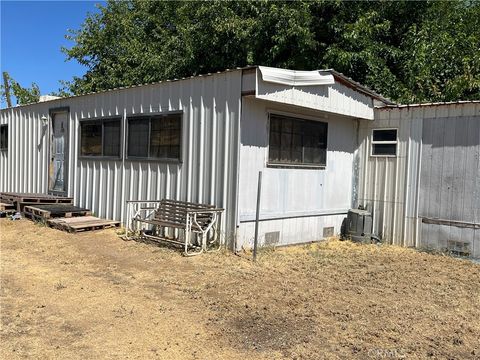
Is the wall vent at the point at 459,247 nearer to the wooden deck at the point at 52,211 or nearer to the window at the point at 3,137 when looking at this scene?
the wooden deck at the point at 52,211

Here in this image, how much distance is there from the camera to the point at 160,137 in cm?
846

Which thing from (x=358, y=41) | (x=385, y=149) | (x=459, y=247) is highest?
(x=358, y=41)

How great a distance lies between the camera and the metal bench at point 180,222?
277 inches

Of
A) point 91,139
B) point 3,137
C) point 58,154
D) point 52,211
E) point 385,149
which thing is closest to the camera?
point 385,149

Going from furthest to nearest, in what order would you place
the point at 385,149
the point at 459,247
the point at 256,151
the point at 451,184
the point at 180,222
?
the point at 385,149, the point at 451,184, the point at 459,247, the point at 180,222, the point at 256,151

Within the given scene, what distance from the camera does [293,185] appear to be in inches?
319

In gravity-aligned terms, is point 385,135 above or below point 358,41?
below

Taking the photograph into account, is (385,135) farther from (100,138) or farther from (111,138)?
(100,138)

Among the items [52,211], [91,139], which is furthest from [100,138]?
[52,211]

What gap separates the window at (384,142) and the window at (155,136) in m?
4.11

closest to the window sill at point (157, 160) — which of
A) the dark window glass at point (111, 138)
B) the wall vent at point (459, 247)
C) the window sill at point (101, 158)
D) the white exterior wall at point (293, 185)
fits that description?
the window sill at point (101, 158)

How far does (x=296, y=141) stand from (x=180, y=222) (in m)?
2.58

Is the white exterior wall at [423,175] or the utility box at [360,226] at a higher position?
the white exterior wall at [423,175]

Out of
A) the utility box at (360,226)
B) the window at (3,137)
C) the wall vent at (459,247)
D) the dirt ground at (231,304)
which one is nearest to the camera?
the dirt ground at (231,304)
